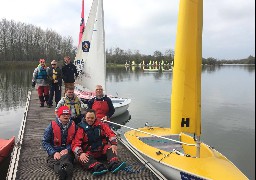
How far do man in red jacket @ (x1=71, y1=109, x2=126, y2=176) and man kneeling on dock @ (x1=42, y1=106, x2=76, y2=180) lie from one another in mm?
145

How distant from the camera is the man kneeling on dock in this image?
542 cm

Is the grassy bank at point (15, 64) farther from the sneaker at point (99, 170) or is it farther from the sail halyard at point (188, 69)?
the sneaker at point (99, 170)

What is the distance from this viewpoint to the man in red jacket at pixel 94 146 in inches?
219

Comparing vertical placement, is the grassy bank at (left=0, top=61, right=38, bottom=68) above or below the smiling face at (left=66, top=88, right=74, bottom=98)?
above

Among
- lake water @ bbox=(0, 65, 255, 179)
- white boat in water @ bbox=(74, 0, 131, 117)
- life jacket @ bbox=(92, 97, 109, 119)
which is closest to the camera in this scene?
life jacket @ bbox=(92, 97, 109, 119)

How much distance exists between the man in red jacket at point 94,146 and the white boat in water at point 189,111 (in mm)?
1083

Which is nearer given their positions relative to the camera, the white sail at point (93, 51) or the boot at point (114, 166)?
the boot at point (114, 166)

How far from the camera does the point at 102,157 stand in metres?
6.08

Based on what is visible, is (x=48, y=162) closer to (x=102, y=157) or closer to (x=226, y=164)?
(x=102, y=157)

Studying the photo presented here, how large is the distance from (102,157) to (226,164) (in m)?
2.59

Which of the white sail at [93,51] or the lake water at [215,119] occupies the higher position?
the white sail at [93,51]

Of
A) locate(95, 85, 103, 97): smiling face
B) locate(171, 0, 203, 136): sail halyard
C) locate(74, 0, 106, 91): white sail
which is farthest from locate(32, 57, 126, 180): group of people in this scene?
locate(74, 0, 106, 91): white sail

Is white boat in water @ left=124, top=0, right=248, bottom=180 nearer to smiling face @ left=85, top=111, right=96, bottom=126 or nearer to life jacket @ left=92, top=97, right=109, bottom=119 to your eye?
smiling face @ left=85, top=111, right=96, bottom=126

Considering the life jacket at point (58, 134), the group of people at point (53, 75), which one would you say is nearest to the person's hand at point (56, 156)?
the life jacket at point (58, 134)
